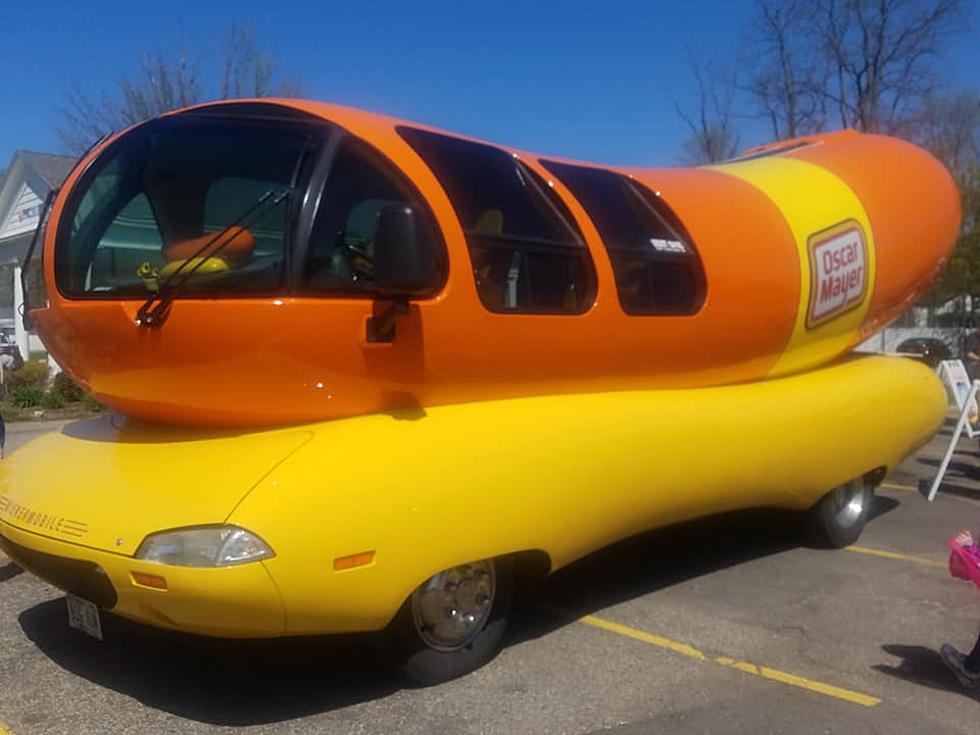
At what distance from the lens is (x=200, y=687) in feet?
15.3

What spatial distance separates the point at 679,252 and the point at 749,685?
255cm

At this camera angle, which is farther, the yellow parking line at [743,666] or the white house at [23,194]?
the white house at [23,194]

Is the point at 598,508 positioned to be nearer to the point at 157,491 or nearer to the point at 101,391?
the point at 157,491

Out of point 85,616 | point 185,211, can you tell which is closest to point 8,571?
point 85,616

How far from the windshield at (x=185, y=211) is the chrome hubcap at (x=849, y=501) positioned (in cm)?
455

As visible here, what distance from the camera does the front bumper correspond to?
3889 mm

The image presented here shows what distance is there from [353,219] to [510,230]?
3.18 ft

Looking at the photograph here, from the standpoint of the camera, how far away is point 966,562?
4.69 m

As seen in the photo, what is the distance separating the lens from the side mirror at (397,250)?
424 centimetres

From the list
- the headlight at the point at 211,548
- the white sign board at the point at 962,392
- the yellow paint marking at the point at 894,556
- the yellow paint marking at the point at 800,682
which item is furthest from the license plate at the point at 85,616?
the white sign board at the point at 962,392

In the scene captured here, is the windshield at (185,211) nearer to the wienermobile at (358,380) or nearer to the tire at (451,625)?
the wienermobile at (358,380)

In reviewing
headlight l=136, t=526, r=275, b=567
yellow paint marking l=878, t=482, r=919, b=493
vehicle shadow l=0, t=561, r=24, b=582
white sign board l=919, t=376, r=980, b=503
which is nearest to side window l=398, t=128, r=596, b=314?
headlight l=136, t=526, r=275, b=567

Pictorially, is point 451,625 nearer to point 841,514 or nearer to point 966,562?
point 966,562

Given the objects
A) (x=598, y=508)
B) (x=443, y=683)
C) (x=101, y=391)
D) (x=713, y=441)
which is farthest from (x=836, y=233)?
(x=101, y=391)
